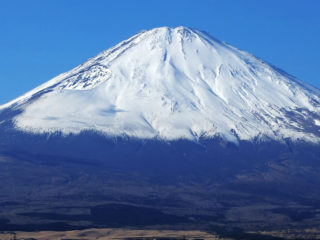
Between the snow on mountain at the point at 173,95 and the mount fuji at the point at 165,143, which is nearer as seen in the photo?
the mount fuji at the point at 165,143

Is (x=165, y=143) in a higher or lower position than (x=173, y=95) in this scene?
lower

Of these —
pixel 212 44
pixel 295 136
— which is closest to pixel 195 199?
pixel 295 136

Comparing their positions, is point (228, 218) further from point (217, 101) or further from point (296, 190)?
point (217, 101)

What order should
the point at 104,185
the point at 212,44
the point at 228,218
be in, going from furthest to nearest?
the point at 212,44, the point at 104,185, the point at 228,218

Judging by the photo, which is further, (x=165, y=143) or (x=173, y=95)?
(x=173, y=95)

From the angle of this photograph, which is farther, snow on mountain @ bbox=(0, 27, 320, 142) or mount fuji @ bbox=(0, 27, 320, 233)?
snow on mountain @ bbox=(0, 27, 320, 142)
